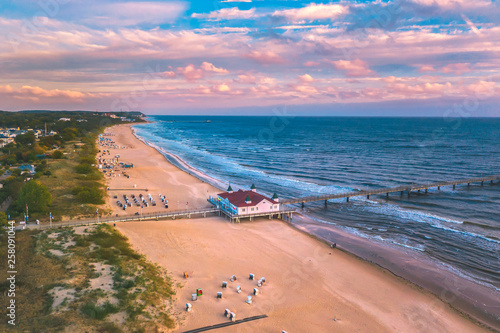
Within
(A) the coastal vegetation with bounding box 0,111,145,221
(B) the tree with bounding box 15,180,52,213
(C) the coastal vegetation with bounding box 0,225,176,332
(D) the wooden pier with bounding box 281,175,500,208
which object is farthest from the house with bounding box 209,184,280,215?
(B) the tree with bounding box 15,180,52,213

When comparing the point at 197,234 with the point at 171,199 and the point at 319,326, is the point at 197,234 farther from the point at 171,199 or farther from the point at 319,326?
the point at 319,326

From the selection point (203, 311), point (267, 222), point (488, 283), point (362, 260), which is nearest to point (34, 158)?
point (267, 222)

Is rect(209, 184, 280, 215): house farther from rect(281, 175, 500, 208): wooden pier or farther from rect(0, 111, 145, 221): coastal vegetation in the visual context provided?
rect(0, 111, 145, 221): coastal vegetation

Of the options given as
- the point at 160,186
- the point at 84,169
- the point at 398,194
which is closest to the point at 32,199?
the point at 160,186

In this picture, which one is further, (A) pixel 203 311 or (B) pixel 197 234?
(B) pixel 197 234

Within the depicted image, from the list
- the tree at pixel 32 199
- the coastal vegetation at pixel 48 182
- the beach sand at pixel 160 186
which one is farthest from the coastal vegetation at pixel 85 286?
the beach sand at pixel 160 186

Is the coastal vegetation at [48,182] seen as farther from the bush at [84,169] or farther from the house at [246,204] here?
the house at [246,204]
